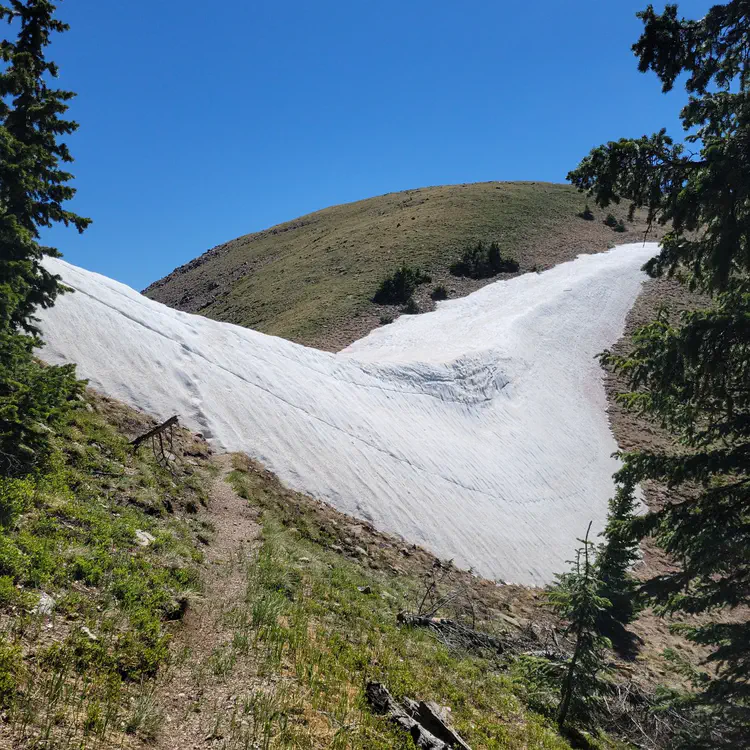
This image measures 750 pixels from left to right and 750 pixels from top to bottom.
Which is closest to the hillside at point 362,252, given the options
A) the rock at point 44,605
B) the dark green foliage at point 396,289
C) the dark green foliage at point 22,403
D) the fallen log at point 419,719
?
the dark green foliage at point 396,289

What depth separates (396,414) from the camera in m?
21.1

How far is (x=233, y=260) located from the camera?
70.6 m

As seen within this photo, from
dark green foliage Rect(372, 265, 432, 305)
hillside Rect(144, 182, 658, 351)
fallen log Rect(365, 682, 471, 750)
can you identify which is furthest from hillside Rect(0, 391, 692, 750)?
dark green foliage Rect(372, 265, 432, 305)

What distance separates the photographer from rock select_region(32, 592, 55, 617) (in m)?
5.07

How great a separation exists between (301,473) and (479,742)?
963 centimetres

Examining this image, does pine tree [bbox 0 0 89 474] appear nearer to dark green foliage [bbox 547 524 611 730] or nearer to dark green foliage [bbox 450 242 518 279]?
dark green foliage [bbox 547 524 611 730]

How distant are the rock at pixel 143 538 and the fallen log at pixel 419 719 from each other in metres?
A: 3.86

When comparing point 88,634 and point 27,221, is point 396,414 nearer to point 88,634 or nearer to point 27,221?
point 27,221

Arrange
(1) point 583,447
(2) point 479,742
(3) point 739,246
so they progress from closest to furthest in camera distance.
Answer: (2) point 479,742 < (3) point 739,246 < (1) point 583,447

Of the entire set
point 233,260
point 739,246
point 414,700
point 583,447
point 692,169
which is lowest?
point 414,700

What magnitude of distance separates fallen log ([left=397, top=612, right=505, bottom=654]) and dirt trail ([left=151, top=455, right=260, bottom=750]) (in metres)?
3.42

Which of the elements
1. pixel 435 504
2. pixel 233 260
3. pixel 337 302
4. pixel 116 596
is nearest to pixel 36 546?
pixel 116 596

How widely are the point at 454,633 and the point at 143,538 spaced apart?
6.38 metres

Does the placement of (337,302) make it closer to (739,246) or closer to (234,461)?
(234,461)
